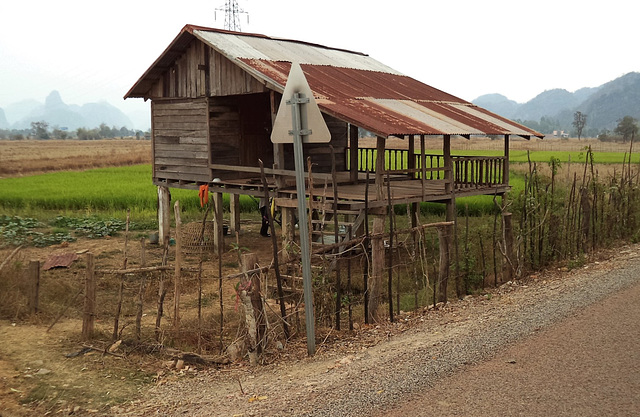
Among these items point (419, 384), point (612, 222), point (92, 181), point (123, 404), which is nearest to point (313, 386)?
point (419, 384)

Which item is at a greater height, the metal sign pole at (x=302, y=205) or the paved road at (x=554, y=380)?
the metal sign pole at (x=302, y=205)

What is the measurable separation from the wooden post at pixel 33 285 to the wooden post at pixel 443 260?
5924 mm

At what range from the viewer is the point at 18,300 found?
30.7 feet

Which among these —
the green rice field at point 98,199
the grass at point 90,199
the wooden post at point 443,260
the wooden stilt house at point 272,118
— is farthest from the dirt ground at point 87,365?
the grass at point 90,199

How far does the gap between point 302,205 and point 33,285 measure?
16.1 feet

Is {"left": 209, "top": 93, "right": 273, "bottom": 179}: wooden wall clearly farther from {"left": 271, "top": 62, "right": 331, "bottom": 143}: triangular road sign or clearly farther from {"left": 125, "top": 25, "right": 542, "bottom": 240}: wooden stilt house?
{"left": 271, "top": 62, "right": 331, "bottom": 143}: triangular road sign

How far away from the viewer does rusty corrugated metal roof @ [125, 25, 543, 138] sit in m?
12.3

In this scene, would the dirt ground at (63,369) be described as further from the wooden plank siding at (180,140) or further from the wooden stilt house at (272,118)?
the wooden plank siding at (180,140)

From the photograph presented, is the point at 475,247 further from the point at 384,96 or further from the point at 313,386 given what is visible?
the point at 313,386

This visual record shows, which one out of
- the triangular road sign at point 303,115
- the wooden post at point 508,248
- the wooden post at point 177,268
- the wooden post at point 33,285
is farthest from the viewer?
the wooden post at point 508,248

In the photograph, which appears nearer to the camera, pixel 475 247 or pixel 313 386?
pixel 313 386

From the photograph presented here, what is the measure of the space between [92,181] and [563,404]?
2589cm

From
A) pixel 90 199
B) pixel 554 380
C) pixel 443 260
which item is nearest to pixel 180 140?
pixel 90 199

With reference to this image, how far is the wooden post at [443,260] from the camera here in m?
9.30
